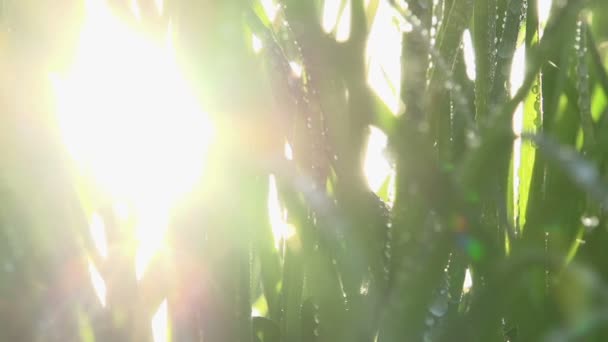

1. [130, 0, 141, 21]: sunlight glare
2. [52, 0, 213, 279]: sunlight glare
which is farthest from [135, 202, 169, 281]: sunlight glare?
[130, 0, 141, 21]: sunlight glare

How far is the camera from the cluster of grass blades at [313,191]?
389 millimetres

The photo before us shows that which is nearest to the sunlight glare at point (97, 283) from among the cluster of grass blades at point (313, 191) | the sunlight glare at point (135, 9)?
the cluster of grass blades at point (313, 191)

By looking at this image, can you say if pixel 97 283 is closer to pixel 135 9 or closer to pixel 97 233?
pixel 97 233

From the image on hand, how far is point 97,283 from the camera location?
0.47m

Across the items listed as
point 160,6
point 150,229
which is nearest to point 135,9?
point 160,6

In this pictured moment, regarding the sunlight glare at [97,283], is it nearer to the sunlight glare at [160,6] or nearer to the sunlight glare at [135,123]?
the sunlight glare at [135,123]

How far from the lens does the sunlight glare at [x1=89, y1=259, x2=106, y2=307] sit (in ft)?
1.51

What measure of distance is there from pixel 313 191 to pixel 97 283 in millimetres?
210

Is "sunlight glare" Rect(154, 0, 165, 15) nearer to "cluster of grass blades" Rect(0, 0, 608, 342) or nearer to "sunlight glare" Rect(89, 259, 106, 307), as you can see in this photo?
"cluster of grass blades" Rect(0, 0, 608, 342)

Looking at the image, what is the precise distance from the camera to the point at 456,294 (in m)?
0.51

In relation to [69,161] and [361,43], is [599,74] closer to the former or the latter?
[361,43]

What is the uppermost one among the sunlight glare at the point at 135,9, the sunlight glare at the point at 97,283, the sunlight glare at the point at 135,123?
the sunlight glare at the point at 135,9

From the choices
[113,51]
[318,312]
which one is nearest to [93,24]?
[113,51]

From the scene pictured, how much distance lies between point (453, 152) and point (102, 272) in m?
0.27
